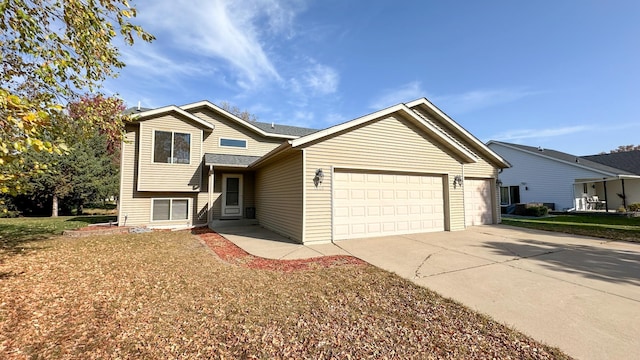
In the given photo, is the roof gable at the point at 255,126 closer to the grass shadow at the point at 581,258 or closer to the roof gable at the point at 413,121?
the roof gable at the point at 413,121

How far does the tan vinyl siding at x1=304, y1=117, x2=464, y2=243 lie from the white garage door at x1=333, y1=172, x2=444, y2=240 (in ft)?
1.10

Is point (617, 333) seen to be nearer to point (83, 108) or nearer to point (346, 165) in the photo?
point (346, 165)

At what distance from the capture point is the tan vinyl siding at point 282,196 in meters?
8.37

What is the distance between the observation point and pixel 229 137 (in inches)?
546

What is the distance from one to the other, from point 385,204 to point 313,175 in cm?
304

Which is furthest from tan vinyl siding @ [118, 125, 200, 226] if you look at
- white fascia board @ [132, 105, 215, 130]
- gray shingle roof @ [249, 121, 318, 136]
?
gray shingle roof @ [249, 121, 318, 136]

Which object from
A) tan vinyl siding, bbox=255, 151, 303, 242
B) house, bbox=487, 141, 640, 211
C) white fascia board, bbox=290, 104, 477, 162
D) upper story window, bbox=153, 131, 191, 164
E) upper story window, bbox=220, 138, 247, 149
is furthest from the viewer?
house, bbox=487, 141, 640, 211

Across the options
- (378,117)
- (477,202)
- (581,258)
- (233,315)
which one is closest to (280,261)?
(233,315)

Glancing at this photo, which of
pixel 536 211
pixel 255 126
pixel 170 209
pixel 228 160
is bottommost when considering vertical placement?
pixel 536 211

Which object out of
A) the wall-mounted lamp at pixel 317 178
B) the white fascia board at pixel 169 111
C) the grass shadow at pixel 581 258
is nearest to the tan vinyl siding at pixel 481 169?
the grass shadow at pixel 581 258

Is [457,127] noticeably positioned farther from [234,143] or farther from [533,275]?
[234,143]

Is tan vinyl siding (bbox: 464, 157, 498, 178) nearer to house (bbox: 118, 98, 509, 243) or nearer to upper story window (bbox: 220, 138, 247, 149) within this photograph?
house (bbox: 118, 98, 509, 243)

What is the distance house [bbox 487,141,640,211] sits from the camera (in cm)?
1916

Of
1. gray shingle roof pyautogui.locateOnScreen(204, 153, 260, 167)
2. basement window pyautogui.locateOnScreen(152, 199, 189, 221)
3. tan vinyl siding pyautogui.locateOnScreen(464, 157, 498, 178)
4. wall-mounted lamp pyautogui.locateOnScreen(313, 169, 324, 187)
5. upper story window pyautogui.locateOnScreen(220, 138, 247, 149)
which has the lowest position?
basement window pyautogui.locateOnScreen(152, 199, 189, 221)
